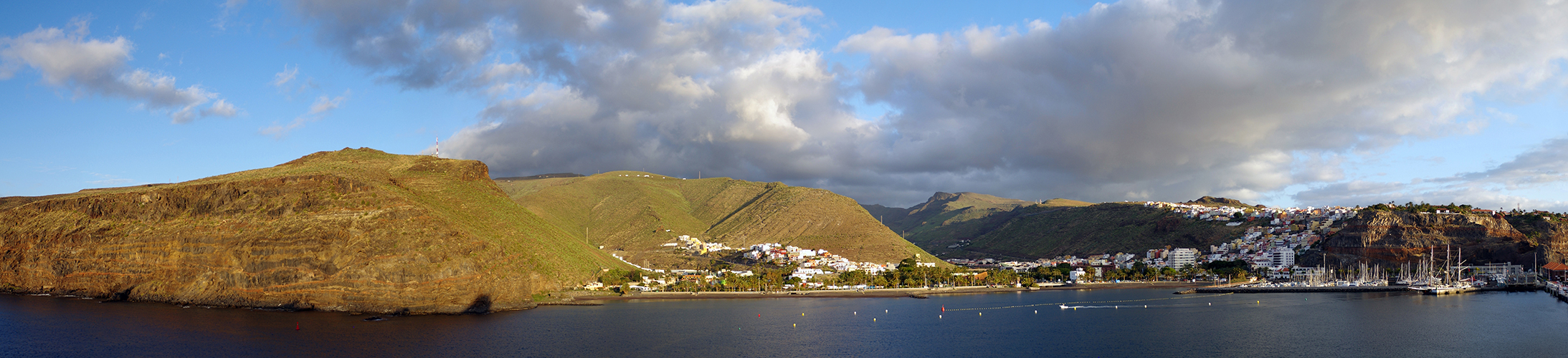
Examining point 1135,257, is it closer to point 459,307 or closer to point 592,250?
point 592,250

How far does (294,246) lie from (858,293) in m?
77.1

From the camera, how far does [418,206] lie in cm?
10331

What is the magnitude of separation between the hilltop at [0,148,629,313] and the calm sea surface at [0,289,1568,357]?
4452 millimetres

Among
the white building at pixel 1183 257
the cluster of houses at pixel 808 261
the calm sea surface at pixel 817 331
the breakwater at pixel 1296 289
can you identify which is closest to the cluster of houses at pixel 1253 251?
the white building at pixel 1183 257

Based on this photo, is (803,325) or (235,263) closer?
(803,325)

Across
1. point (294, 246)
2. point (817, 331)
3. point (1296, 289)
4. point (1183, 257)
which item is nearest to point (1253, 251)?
point (1183, 257)

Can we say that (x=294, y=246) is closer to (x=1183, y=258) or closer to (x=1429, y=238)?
(x=1183, y=258)

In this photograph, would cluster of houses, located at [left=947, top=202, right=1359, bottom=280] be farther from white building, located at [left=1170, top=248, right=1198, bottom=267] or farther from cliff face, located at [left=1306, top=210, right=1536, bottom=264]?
cliff face, located at [left=1306, top=210, right=1536, bottom=264]

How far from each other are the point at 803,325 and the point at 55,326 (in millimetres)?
68396

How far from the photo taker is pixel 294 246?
9219cm

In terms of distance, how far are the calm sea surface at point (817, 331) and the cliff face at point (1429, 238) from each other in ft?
127

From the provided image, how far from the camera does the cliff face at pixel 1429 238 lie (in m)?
139

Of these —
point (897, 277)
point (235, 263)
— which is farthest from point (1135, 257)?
point (235, 263)

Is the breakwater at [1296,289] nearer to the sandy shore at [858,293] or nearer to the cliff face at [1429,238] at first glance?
the sandy shore at [858,293]
